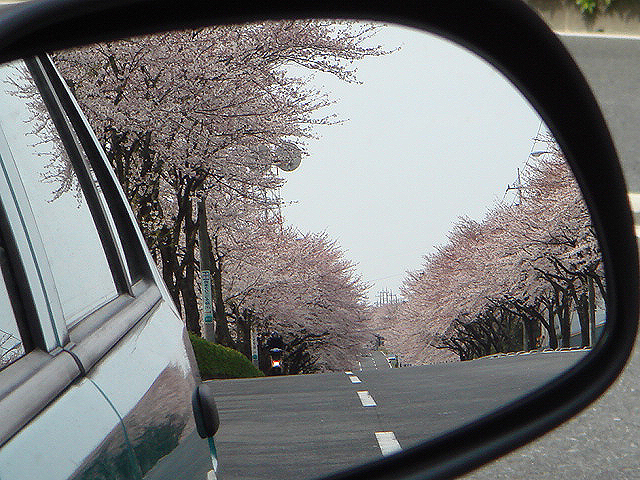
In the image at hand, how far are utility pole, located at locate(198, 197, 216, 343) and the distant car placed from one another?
0.11ft

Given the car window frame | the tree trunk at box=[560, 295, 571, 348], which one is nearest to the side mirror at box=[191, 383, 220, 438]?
the car window frame

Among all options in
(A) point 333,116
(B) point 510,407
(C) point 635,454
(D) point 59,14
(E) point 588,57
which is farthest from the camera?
(E) point 588,57

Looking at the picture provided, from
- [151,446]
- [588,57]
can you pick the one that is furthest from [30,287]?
[588,57]

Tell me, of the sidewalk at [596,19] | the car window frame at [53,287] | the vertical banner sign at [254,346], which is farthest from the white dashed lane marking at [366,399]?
the sidewalk at [596,19]

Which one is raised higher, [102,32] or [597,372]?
[102,32]

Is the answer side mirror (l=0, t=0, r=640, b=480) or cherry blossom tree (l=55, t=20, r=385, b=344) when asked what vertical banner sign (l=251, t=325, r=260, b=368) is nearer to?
cherry blossom tree (l=55, t=20, r=385, b=344)

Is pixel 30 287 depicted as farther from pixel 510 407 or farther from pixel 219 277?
pixel 510 407

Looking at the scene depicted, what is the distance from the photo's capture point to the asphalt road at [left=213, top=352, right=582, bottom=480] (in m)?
0.85

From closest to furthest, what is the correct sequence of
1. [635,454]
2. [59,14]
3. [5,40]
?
[5,40]
[59,14]
[635,454]

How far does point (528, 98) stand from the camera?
48.4 inches

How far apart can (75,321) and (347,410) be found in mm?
308

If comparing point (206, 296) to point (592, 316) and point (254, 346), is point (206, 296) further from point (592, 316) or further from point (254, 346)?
point (592, 316)

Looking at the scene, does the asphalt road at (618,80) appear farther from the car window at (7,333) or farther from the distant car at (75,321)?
the car window at (7,333)

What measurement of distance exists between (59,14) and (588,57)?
44.6 ft
